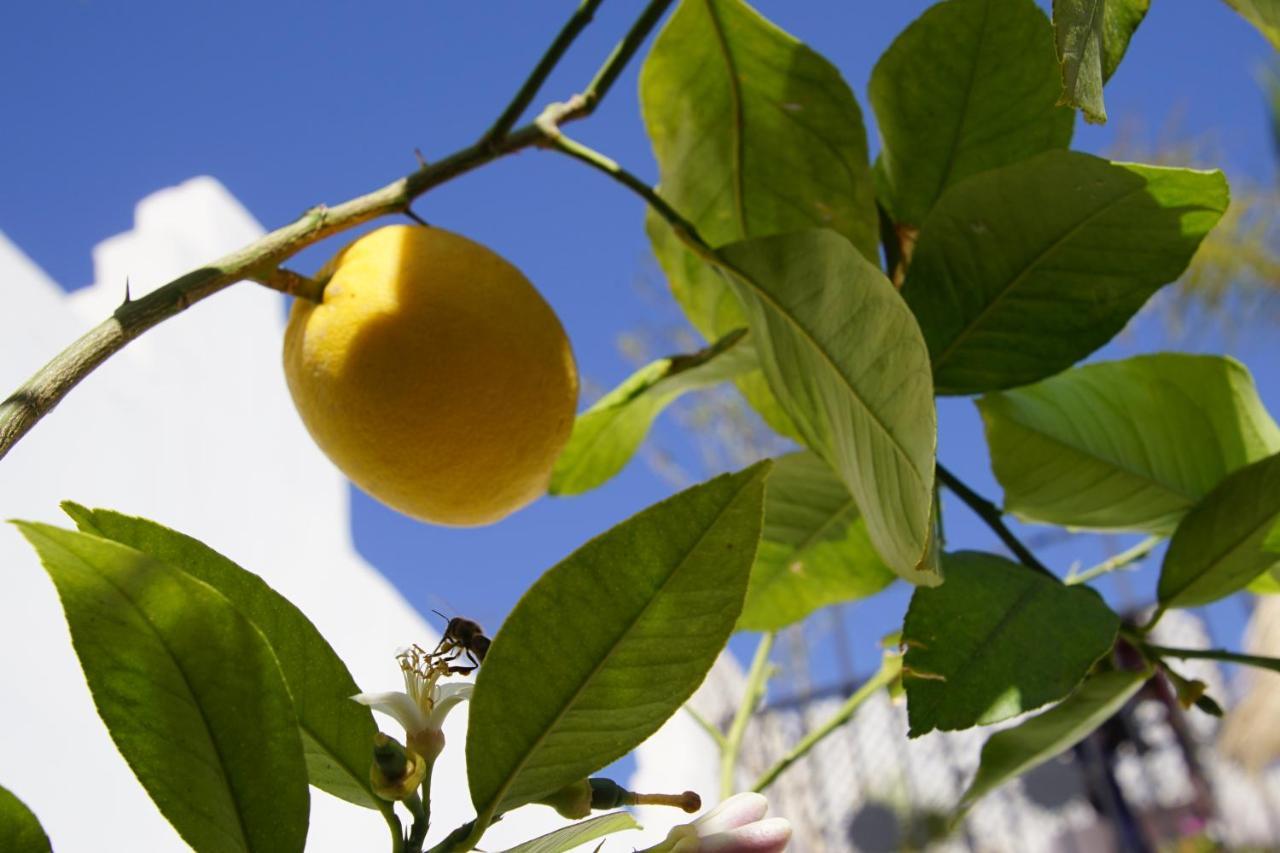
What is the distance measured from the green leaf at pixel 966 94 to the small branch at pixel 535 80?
15 cm

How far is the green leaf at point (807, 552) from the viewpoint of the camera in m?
0.54

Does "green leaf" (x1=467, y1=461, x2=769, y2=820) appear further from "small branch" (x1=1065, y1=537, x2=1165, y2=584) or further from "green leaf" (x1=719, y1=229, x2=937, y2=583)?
"small branch" (x1=1065, y1=537, x2=1165, y2=584)

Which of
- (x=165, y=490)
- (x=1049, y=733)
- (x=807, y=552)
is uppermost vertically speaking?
(x=165, y=490)

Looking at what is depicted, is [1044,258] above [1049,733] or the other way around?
above

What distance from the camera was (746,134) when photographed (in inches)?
20.0

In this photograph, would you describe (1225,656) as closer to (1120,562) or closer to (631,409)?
(1120,562)

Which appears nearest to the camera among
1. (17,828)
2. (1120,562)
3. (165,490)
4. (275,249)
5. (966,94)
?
(17,828)

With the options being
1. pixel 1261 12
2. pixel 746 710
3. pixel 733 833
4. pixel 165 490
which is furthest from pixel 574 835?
pixel 165 490

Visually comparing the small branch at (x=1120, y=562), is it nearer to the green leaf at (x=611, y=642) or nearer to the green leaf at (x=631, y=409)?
the green leaf at (x=631, y=409)

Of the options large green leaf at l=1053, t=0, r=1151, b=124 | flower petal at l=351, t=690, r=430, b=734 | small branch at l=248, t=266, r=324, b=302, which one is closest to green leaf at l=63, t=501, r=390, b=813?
flower petal at l=351, t=690, r=430, b=734

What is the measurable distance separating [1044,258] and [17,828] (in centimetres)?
38

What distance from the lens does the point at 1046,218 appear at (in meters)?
0.44

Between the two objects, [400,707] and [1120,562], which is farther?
[1120,562]

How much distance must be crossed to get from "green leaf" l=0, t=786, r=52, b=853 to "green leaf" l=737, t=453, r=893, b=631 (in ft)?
1.12
